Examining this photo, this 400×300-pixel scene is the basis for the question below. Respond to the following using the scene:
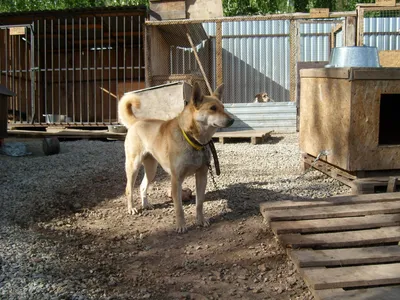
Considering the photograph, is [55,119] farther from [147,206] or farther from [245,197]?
[245,197]

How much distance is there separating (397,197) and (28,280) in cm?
326

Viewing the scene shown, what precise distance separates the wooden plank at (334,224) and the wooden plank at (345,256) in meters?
0.36

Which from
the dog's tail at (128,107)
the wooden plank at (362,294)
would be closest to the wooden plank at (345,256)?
the wooden plank at (362,294)

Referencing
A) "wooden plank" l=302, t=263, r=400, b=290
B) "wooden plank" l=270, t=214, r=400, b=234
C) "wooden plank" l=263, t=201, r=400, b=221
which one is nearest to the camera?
"wooden plank" l=302, t=263, r=400, b=290

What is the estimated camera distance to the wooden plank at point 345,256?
3203 millimetres

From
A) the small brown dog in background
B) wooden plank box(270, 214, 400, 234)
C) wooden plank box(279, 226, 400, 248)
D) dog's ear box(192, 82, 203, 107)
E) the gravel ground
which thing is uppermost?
dog's ear box(192, 82, 203, 107)

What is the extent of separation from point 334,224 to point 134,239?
1.72m

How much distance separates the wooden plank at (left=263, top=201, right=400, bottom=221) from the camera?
4059mm

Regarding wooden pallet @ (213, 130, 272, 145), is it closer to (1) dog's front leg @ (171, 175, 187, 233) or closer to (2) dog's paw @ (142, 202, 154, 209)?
(2) dog's paw @ (142, 202, 154, 209)

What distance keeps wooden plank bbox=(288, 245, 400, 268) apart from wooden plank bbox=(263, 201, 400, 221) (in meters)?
0.63

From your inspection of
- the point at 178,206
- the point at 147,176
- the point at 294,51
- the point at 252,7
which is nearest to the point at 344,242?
the point at 178,206

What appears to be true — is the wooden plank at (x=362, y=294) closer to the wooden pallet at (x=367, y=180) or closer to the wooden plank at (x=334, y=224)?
the wooden plank at (x=334, y=224)

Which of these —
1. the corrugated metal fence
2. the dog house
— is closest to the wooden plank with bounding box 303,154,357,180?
the dog house

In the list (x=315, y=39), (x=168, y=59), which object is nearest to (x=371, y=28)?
(x=315, y=39)
